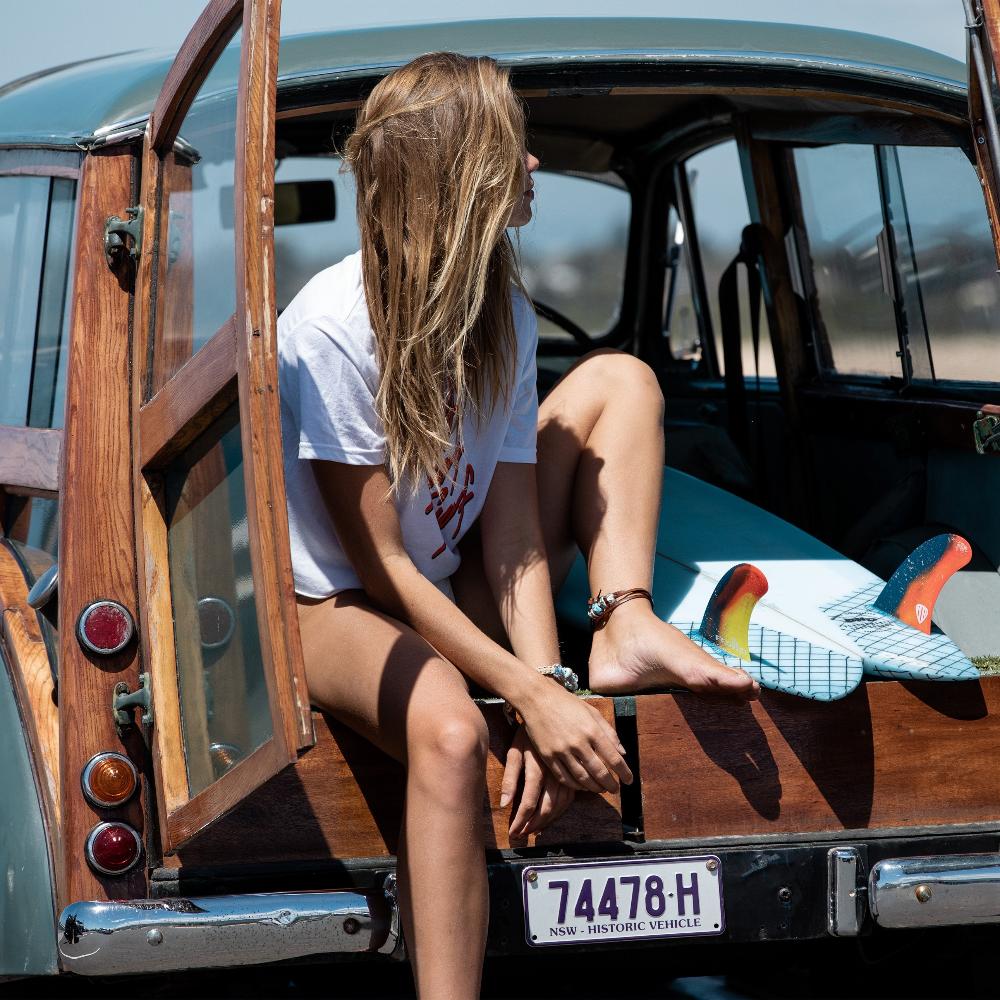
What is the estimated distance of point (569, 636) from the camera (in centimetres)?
289

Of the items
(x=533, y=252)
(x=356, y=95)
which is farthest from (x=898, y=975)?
(x=533, y=252)

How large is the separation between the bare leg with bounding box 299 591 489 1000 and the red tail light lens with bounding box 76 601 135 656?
1.34 feet

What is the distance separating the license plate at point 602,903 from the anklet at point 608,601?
1.62ft

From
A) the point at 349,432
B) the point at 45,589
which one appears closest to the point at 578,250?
the point at 349,432

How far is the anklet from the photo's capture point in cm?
241

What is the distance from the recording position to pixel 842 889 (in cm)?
217

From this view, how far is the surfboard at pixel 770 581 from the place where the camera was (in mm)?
2299

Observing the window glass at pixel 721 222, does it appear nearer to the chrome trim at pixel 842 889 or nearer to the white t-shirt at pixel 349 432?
the white t-shirt at pixel 349 432

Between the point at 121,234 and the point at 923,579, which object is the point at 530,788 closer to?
the point at 923,579

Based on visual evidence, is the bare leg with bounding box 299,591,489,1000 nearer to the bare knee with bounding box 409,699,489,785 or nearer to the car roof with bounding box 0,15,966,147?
the bare knee with bounding box 409,699,489,785

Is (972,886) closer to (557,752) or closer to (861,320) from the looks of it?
(557,752)

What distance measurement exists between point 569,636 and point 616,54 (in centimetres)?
128

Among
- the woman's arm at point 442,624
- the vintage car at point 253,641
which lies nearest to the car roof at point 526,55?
the vintage car at point 253,641

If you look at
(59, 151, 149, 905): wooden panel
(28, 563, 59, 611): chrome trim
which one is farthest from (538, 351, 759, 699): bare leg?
(28, 563, 59, 611): chrome trim
